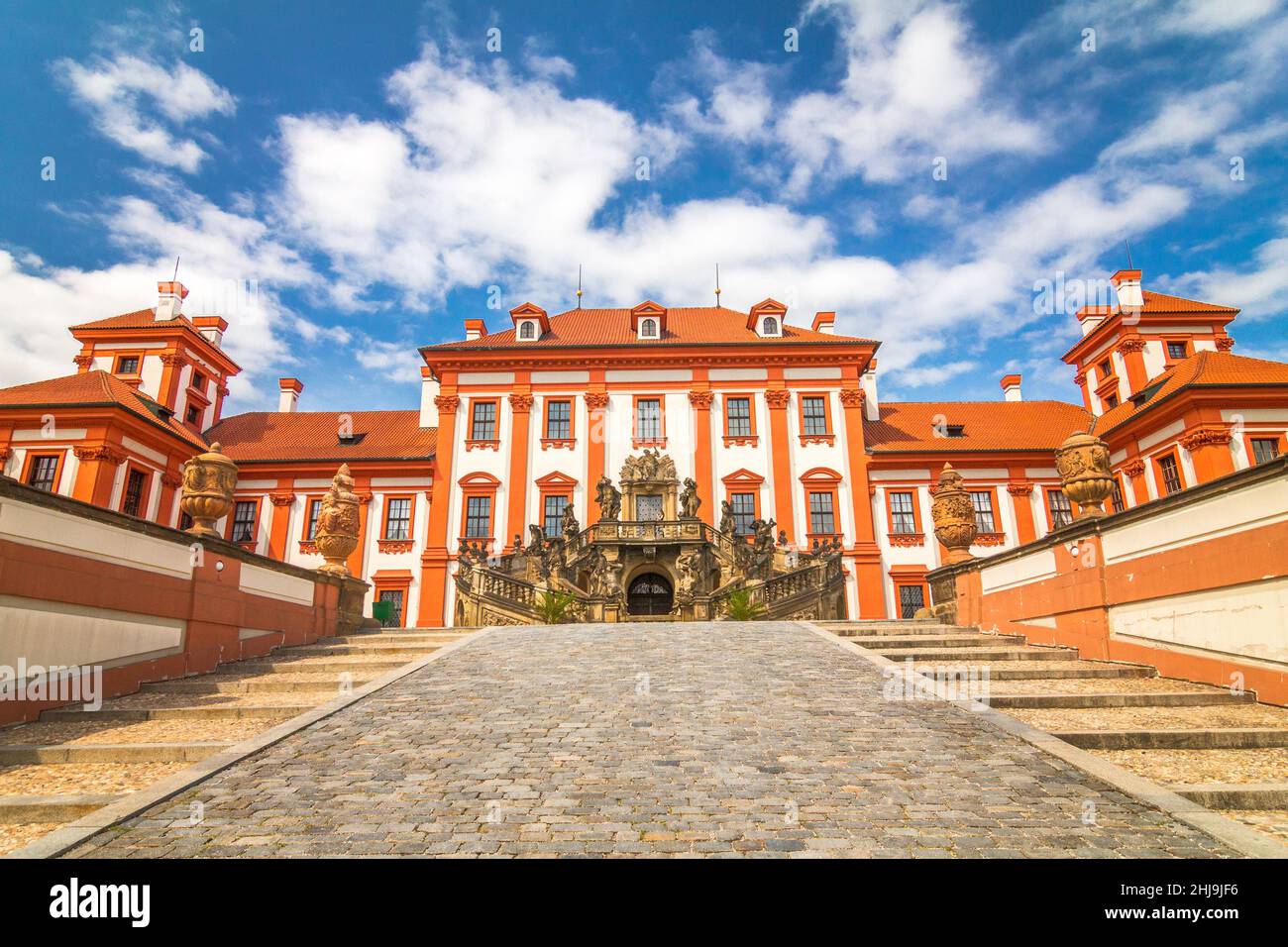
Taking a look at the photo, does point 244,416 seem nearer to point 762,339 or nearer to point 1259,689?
point 762,339

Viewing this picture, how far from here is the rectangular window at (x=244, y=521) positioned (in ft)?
105

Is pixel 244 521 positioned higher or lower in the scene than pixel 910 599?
higher

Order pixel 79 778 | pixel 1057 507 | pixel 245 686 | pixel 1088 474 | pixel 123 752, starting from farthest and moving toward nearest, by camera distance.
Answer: pixel 1057 507, pixel 1088 474, pixel 245 686, pixel 123 752, pixel 79 778

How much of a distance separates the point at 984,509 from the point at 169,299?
42332 mm

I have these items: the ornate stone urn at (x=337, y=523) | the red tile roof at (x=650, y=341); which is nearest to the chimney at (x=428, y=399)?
the red tile roof at (x=650, y=341)

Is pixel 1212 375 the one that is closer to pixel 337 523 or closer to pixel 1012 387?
pixel 1012 387

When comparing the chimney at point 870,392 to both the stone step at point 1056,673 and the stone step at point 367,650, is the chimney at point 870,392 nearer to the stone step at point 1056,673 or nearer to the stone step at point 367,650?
the stone step at point 1056,673

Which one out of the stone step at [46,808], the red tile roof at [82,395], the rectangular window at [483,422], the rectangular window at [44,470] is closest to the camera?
the stone step at [46,808]

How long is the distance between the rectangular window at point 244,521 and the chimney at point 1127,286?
42.1 m

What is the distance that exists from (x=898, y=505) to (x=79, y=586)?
Result: 94.1 feet

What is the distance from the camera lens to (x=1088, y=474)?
1184 centimetres

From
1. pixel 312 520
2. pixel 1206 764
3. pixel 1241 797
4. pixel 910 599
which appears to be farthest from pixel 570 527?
pixel 1241 797

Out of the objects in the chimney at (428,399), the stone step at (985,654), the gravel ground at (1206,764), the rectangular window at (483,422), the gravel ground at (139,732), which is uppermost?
the chimney at (428,399)
